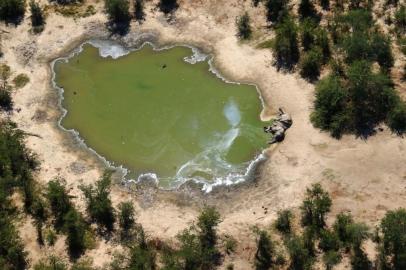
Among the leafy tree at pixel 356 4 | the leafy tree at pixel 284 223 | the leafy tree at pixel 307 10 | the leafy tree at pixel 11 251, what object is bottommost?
the leafy tree at pixel 11 251

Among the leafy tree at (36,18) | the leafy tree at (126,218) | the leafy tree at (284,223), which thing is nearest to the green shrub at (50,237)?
the leafy tree at (126,218)

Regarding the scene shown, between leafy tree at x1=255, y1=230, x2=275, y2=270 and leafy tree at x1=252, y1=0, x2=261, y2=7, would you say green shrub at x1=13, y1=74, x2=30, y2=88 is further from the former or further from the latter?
leafy tree at x1=255, y1=230, x2=275, y2=270

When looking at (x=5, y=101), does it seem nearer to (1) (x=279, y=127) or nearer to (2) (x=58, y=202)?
(2) (x=58, y=202)

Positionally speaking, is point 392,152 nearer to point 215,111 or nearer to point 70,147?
point 215,111

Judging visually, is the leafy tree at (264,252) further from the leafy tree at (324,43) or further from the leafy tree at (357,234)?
the leafy tree at (324,43)

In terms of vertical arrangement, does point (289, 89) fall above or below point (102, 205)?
above

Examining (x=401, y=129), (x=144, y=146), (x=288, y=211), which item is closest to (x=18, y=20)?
(x=144, y=146)
